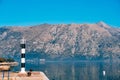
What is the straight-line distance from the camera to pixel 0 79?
1617 cm

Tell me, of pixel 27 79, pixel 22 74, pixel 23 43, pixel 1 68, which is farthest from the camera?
pixel 23 43

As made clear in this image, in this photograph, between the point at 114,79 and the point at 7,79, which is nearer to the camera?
the point at 7,79

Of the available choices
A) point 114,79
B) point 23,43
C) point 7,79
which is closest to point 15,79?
point 7,79

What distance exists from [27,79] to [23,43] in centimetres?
524

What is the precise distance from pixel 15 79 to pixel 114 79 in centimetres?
15956

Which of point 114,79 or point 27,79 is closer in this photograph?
point 27,79

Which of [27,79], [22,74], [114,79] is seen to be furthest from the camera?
[114,79]

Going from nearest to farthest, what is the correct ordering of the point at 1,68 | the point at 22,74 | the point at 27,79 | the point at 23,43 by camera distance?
1. the point at 1,68
2. the point at 27,79
3. the point at 22,74
4. the point at 23,43

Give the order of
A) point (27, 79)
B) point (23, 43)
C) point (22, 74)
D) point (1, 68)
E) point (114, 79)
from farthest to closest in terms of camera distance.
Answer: point (114, 79), point (23, 43), point (22, 74), point (27, 79), point (1, 68)

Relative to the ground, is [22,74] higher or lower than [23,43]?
lower

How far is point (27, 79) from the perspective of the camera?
16109 mm

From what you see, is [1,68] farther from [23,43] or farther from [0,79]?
[23,43]

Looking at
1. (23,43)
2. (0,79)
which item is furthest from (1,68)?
(23,43)

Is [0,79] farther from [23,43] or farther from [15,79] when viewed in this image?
[23,43]
